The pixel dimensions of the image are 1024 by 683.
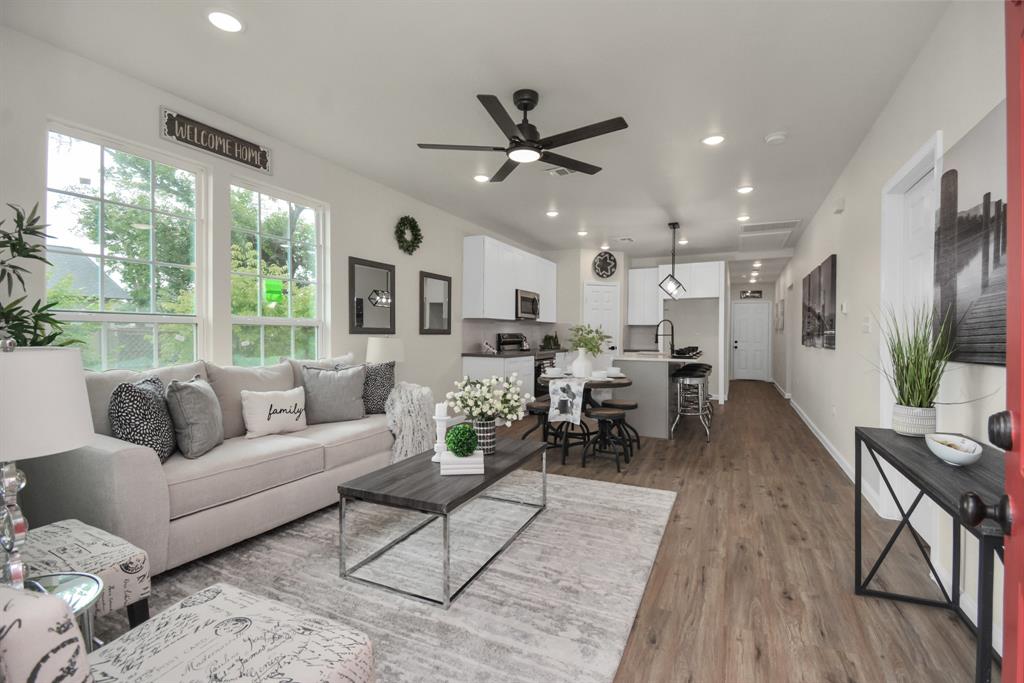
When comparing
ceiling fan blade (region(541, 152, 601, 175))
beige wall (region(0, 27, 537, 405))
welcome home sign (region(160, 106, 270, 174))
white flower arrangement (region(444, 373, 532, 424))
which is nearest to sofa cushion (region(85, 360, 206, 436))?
beige wall (region(0, 27, 537, 405))

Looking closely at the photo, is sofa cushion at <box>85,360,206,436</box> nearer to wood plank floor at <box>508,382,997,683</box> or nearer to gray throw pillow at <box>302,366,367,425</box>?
gray throw pillow at <box>302,366,367,425</box>

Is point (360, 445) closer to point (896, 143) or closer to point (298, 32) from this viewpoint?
point (298, 32)

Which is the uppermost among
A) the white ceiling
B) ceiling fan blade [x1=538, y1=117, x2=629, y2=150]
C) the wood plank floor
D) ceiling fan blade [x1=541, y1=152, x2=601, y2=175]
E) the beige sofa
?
the white ceiling

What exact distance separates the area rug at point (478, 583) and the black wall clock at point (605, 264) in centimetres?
563

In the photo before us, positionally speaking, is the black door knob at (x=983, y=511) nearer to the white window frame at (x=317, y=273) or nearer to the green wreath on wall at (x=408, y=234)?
the white window frame at (x=317, y=273)

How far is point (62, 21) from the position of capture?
239cm

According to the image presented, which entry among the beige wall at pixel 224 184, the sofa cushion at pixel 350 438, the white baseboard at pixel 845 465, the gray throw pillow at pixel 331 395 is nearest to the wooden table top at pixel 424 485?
the sofa cushion at pixel 350 438

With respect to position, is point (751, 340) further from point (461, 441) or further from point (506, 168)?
point (461, 441)

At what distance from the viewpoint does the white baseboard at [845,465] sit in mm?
3252

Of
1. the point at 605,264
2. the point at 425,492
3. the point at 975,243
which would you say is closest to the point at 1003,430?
the point at 975,243

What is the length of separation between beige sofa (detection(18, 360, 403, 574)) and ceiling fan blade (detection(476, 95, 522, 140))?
2.18 m

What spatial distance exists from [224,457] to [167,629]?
1.51 metres

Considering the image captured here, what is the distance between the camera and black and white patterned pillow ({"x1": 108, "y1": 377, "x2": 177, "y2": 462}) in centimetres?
233

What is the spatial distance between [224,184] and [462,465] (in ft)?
8.92
